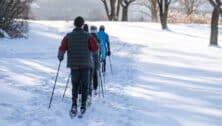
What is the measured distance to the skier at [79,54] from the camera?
408 inches

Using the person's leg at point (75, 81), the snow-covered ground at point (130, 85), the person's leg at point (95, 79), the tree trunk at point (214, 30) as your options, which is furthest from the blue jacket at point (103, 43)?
the tree trunk at point (214, 30)

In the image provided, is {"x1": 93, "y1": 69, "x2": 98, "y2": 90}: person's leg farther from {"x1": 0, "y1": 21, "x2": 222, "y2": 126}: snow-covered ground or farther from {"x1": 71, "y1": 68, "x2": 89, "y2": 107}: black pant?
{"x1": 71, "y1": 68, "x2": 89, "y2": 107}: black pant

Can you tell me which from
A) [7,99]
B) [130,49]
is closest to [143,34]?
[130,49]

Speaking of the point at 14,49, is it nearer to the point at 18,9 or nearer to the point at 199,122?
the point at 18,9

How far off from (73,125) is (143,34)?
72.9 ft

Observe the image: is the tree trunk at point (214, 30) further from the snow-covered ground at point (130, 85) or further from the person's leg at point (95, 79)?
the person's leg at point (95, 79)

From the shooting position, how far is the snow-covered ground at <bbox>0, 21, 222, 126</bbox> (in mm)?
10398

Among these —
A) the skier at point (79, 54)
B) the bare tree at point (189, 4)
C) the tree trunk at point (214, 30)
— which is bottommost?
the bare tree at point (189, 4)

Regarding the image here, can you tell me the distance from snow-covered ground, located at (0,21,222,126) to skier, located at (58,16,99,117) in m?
0.50

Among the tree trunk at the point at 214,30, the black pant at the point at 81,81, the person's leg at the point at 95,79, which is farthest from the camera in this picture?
the tree trunk at the point at 214,30

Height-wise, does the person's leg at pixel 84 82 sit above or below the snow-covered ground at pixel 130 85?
above

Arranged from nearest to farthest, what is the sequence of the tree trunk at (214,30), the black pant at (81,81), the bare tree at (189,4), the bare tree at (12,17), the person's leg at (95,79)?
the black pant at (81,81) < the person's leg at (95,79) < the tree trunk at (214,30) < the bare tree at (12,17) < the bare tree at (189,4)

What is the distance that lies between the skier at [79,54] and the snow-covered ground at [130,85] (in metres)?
0.50

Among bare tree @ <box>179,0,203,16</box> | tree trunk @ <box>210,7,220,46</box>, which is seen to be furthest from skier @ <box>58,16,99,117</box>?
bare tree @ <box>179,0,203,16</box>
